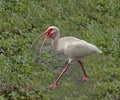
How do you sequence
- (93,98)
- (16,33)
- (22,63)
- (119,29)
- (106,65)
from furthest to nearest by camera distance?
(119,29)
(16,33)
(106,65)
(22,63)
(93,98)

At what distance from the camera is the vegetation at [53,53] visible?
7141 mm

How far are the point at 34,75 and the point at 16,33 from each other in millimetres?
1593

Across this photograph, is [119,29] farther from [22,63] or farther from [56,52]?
[22,63]

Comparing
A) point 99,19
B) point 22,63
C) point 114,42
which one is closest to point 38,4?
point 99,19

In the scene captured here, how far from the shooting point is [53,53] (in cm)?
841

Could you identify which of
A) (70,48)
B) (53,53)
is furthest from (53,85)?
(53,53)

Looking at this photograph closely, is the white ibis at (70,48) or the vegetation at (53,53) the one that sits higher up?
the white ibis at (70,48)

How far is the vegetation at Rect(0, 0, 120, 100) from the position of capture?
7141 mm

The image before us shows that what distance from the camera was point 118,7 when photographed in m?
10.9

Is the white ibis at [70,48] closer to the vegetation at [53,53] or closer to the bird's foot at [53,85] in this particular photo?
the bird's foot at [53,85]

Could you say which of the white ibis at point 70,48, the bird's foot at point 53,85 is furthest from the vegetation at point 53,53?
the white ibis at point 70,48

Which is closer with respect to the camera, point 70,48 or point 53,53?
point 70,48

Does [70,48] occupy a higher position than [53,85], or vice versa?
[70,48]

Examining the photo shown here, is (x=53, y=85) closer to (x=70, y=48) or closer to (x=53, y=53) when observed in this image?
(x=70, y=48)
